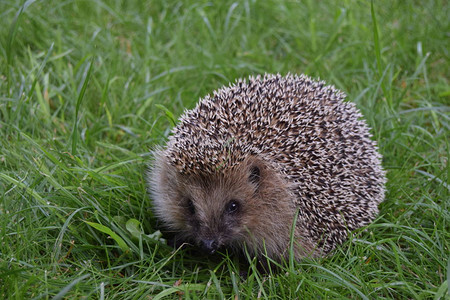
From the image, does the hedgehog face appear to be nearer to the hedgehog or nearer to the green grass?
the hedgehog

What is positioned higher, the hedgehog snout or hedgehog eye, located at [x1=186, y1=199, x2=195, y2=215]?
hedgehog eye, located at [x1=186, y1=199, x2=195, y2=215]

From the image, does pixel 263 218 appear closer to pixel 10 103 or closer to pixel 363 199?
pixel 363 199

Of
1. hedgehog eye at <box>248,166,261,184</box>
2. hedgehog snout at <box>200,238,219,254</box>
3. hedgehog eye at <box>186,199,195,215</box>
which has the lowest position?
hedgehog snout at <box>200,238,219,254</box>

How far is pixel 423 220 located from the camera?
14.5ft

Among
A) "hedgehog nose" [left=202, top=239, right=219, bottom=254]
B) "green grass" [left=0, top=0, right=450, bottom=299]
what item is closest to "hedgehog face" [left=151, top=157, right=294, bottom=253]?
"hedgehog nose" [left=202, top=239, right=219, bottom=254]

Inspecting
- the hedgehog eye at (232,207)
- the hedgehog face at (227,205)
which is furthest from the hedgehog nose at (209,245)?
the hedgehog eye at (232,207)

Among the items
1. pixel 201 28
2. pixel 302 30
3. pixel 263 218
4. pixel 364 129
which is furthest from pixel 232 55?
pixel 263 218

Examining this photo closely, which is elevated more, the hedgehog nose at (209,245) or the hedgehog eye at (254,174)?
the hedgehog eye at (254,174)

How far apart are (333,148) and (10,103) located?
10.2 feet

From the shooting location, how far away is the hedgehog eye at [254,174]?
13.7 ft

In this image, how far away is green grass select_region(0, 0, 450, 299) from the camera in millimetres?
3723

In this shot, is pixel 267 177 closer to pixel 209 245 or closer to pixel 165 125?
pixel 209 245

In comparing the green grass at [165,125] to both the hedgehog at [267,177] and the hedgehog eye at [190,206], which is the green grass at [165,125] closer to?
the hedgehog at [267,177]

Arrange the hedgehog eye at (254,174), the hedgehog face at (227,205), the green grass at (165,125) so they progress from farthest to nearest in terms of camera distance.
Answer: the hedgehog eye at (254,174) → the hedgehog face at (227,205) → the green grass at (165,125)
